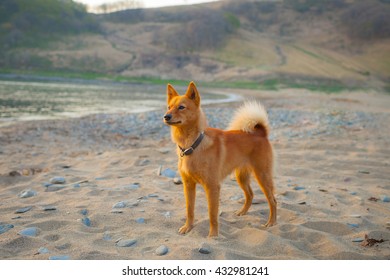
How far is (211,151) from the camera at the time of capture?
3934 mm

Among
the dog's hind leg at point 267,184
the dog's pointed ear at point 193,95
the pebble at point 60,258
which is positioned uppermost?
the dog's pointed ear at point 193,95

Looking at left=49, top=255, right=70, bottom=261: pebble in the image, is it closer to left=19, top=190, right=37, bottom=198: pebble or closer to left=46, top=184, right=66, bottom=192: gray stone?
left=19, top=190, right=37, bottom=198: pebble

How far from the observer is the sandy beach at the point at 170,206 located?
3.41 m

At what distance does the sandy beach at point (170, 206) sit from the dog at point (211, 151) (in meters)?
0.42

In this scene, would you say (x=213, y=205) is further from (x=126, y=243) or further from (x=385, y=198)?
(x=385, y=198)

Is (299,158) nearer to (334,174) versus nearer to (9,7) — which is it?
(334,174)

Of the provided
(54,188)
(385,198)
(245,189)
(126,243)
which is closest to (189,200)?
(126,243)

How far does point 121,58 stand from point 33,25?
2194 cm

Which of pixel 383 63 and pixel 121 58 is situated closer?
pixel 383 63

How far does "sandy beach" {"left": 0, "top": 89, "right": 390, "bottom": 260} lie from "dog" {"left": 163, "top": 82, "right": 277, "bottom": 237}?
16.7 inches

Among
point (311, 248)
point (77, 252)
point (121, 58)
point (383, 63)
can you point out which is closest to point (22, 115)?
point (77, 252)

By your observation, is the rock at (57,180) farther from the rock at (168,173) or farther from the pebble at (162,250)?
the pebble at (162,250)

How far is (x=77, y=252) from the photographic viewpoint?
325 centimetres

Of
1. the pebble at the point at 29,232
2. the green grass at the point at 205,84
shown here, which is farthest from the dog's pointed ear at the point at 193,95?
the green grass at the point at 205,84
